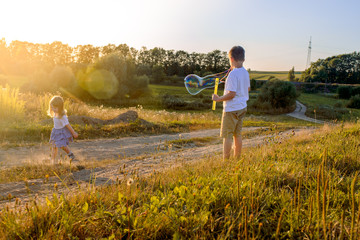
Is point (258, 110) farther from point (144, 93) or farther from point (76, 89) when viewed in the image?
point (76, 89)

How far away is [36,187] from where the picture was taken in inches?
188

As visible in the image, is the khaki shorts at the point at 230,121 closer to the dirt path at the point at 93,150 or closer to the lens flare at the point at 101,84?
the dirt path at the point at 93,150

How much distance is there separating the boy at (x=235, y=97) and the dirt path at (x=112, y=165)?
2.62 feet

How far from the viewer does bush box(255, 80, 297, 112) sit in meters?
43.4

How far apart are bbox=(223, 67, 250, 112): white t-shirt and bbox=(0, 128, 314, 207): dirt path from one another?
4.40 ft

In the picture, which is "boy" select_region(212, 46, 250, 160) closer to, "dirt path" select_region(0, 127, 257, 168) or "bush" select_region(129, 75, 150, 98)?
"dirt path" select_region(0, 127, 257, 168)

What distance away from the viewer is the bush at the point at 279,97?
143 feet

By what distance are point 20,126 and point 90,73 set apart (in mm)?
34485

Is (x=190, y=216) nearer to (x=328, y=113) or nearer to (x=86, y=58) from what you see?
(x=328, y=113)

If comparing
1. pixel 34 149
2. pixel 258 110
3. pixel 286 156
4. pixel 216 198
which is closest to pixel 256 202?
pixel 216 198

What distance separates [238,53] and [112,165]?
12.8 feet

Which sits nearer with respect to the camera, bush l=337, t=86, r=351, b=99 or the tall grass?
the tall grass

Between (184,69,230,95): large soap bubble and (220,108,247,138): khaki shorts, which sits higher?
(184,69,230,95): large soap bubble

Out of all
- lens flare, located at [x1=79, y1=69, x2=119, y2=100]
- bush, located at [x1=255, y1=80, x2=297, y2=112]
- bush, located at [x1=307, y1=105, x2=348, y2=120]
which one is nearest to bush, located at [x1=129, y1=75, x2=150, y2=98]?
lens flare, located at [x1=79, y1=69, x2=119, y2=100]
